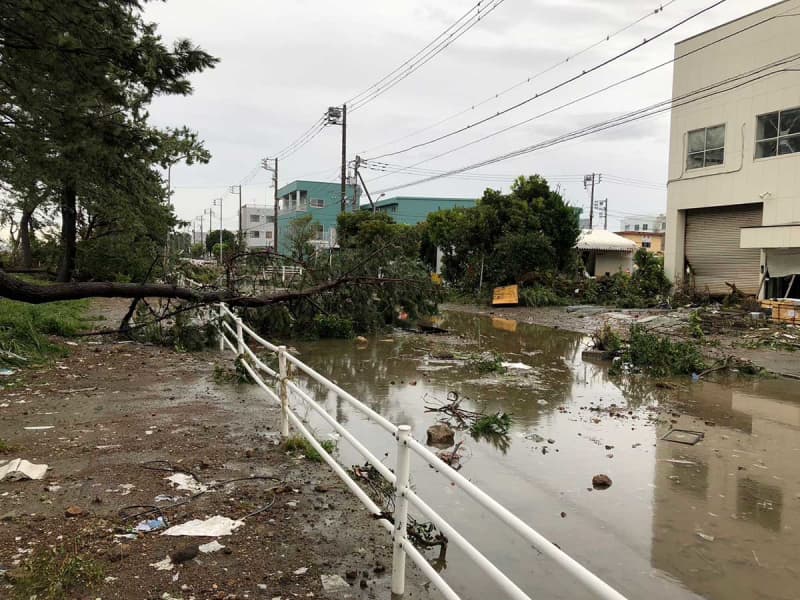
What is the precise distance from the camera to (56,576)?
318 cm

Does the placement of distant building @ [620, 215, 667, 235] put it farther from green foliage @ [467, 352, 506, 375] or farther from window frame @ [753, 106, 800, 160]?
green foliage @ [467, 352, 506, 375]

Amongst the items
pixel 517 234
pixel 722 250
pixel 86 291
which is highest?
pixel 517 234

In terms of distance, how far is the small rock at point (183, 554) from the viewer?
3.49 m

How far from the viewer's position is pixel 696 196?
22906 mm

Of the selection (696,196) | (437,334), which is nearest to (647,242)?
(696,196)

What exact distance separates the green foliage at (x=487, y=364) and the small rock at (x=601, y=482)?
5564 mm

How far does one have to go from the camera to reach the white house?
1945 cm

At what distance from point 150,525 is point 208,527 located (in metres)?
0.37

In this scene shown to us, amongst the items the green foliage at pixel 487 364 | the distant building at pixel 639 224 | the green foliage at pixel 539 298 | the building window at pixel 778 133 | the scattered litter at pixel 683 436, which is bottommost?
the scattered litter at pixel 683 436

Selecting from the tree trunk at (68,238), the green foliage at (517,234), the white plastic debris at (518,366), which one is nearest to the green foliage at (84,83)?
the white plastic debris at (518,366)

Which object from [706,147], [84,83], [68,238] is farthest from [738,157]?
[68,238]

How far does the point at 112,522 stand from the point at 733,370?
10981mm

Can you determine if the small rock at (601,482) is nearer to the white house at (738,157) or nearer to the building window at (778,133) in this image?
the white house at (738,157)

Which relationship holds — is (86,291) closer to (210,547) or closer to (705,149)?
(210,547)
